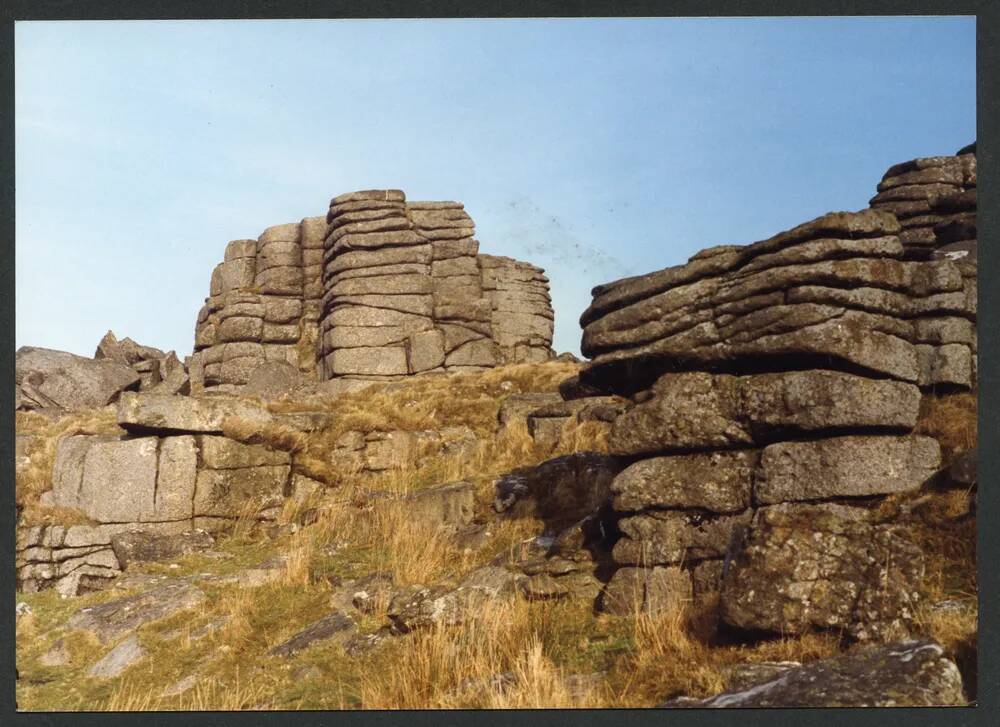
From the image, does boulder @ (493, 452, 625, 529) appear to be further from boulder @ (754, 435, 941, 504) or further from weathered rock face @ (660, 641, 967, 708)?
weathered rock face @ (660, 641, 967, 708)


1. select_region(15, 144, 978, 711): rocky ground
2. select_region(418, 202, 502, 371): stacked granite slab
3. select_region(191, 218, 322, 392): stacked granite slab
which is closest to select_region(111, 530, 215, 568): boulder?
select_region(15, 144, 978, 711): rocky ground

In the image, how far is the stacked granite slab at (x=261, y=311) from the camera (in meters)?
35.1

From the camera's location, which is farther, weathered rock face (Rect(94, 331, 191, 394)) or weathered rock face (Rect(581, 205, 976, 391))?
weathered rock face (Rect(94, 331, 191, 394))

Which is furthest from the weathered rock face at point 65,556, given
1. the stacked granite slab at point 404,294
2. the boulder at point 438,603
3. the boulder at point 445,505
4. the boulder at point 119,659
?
the stacked granite slab at point 404,294

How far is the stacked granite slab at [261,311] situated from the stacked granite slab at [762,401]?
2721 cm

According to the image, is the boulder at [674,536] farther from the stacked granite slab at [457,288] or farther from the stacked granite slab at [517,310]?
the stacked granite slab at [517,310]

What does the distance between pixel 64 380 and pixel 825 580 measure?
29.4 m

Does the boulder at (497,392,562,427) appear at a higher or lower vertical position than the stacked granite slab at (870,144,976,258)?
lower

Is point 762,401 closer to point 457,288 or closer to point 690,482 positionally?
point 690,482

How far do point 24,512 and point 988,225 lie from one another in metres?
14.4

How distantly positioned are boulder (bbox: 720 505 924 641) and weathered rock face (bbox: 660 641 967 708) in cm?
77

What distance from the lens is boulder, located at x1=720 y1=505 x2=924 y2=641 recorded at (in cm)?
675

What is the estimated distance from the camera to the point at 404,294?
33.4 metres

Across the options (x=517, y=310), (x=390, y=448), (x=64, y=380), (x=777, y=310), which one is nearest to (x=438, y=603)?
(x=777, y=310)
